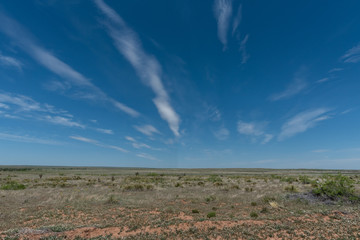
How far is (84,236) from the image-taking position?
10.1 meters

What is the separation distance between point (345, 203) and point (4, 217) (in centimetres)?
2912

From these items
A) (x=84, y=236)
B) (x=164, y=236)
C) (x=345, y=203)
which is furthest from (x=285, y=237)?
(x=345, y=203)

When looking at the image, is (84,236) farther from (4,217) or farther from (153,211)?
(4,217)

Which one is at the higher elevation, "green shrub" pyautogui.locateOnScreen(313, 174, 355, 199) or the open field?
"green shrub" pyautogui.locateOnScreen(313, 174, 355, 199)

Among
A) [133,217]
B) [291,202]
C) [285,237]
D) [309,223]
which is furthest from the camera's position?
[291,202]

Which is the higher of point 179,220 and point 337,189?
point 337,189

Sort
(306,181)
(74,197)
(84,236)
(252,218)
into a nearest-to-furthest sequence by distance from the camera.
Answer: (84,236)
(252,218)
(74,197)
(306,181)

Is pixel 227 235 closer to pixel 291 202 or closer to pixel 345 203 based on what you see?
pixel 291 202

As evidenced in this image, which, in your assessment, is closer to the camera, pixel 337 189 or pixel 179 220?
pixel 179 220

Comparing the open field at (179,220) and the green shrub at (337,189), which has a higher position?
the green shrub at (337,189)

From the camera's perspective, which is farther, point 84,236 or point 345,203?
point 345,203

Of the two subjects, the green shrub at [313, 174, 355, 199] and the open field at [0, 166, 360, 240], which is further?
the green shrub at [313, 174, 355, 199]

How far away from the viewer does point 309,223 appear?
11.4 m

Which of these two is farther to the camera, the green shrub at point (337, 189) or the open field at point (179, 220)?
the green shrub at point (337, 189)
